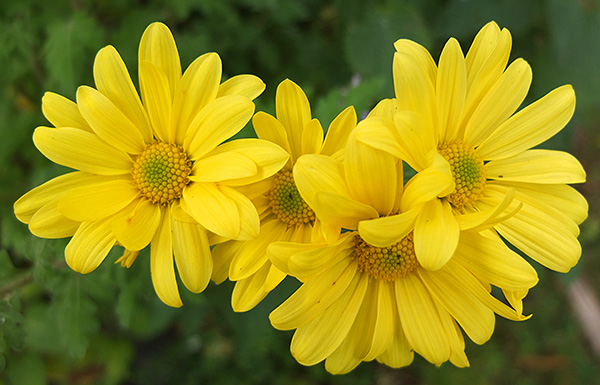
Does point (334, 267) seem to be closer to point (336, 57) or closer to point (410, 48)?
point (410, 48)

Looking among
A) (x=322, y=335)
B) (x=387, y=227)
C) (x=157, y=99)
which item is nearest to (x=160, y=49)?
(x=157, y=99)

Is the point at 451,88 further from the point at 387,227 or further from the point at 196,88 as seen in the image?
the point at 196,88

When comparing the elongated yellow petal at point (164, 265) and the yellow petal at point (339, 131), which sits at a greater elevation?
the yellow petal at point (339, 131)

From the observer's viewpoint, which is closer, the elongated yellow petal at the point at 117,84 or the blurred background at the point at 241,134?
the elongated yellow petal at the point at 117,84

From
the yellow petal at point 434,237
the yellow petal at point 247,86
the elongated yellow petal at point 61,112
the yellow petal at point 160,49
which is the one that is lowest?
the yellow petal at point 434,237

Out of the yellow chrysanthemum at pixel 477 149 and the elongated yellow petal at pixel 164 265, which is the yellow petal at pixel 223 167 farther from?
the yellow chrysanthemum at pixel 477 149

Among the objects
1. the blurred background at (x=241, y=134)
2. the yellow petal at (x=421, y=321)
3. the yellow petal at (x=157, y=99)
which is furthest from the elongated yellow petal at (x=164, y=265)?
the yellow petal at (x=421, y=321)
